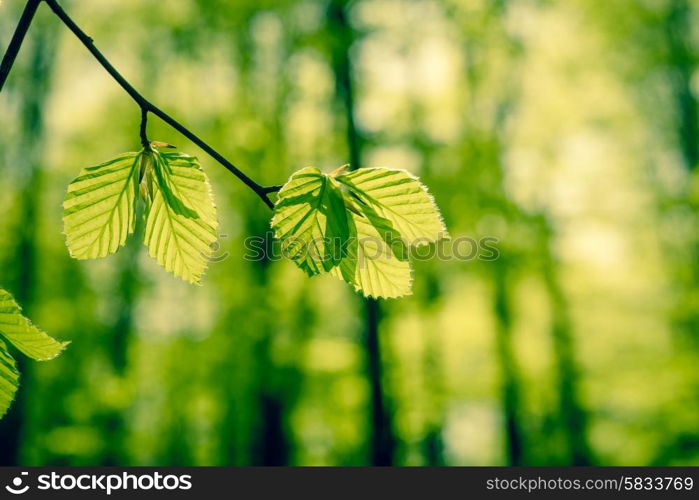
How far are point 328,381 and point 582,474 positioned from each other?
15.3 ft

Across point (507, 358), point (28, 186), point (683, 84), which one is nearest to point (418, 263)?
point (507, 358)

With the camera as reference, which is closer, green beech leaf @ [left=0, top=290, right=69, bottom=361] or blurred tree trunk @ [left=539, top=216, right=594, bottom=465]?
green beech leaf @ [left=0, top=290, right=69, bottom=361]

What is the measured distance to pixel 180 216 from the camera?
799mm

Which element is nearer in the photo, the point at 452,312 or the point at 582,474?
the point at 582,474

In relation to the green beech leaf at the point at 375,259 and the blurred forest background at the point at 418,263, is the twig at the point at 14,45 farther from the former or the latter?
the blurred forest background at the point at 418,263

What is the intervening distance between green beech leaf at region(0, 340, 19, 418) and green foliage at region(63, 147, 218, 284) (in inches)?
6.2

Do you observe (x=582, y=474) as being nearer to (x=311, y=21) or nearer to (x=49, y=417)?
(x=311, y=21)

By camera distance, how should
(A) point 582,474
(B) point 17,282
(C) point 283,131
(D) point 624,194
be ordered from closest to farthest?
(A) point 582,474, (C) point 283,131, (B) point 17,282, (D) point 624,194

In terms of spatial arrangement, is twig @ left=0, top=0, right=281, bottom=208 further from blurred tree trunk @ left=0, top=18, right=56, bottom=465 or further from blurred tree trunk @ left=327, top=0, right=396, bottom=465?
blurred tree trunk @ left=0, top=18, right=56, bottom=465

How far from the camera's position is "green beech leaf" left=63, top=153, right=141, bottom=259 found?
78cm

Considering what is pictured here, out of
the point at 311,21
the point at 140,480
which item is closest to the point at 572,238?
the point at 311,21

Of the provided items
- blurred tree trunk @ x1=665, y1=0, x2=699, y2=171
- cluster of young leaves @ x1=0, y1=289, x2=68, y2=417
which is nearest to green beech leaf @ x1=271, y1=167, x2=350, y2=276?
cluster of young leaves @ x1=0, y1=289, x2=68, y2=417

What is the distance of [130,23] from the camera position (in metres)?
10.9

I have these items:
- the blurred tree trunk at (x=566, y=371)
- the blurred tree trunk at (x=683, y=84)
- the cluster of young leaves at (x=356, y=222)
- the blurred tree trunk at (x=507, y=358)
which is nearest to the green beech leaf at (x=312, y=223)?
the cluster of young leaves at (x=356, y=222)
